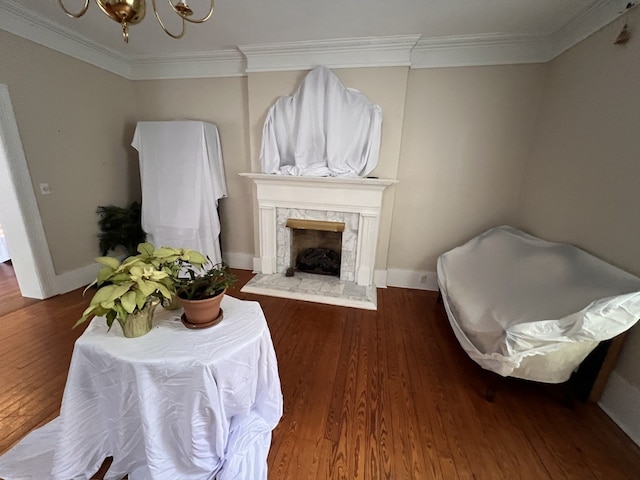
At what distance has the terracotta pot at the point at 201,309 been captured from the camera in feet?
3.32

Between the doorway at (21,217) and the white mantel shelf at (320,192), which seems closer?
the doorway at (21,217)

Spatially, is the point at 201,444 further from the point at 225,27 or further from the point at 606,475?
the point at 225,27

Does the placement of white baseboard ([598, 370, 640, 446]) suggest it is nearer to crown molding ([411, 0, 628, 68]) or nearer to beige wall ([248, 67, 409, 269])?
beige wall ([248, 67, 409, 269])

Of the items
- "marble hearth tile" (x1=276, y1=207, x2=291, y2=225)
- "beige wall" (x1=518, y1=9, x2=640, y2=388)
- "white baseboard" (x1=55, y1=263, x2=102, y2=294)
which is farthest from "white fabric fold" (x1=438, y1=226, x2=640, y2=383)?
"white baseboard" (x1=55, y1=263, x2=102, y2=294)

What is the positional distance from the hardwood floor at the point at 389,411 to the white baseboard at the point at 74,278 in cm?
40

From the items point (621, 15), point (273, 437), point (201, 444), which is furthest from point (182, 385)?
point (621, 15)

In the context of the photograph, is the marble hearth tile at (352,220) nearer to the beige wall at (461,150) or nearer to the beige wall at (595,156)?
the beige wall at (461,150)

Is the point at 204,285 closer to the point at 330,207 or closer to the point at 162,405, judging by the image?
the point at 162,405

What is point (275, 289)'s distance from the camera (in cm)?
279

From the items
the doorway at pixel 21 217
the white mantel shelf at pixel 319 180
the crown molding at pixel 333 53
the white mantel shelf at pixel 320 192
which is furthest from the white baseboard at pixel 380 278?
the doorway at pixel 21 217

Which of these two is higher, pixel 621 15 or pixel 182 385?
pixel 621 15

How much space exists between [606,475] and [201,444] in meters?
1.82

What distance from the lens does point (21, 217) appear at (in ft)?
7.47

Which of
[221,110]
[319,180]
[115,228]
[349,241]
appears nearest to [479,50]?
[319,180]
